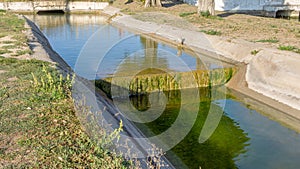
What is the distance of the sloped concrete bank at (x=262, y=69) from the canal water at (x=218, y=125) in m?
0.53

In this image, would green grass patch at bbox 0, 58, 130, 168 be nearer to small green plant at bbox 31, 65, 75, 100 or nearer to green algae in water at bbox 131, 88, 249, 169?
small green plant at bbox 31, 65, 75, 100

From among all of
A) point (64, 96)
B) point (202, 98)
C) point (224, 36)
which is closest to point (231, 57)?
point (224, 36)

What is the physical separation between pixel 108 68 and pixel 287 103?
7.18 metres

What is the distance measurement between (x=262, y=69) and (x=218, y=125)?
447 centimetres

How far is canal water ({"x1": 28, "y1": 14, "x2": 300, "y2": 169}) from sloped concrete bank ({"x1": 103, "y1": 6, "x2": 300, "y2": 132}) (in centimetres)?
53

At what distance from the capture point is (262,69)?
42.9 feet

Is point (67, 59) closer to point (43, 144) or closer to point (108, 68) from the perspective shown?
point (108, 68)

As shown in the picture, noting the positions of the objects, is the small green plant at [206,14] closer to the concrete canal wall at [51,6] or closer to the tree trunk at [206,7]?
the tree trunk at [206,7]

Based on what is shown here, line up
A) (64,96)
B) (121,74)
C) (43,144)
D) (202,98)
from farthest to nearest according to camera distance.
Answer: (121,74) → (202,98) → (64,96) → (43,144)

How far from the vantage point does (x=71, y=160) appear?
5.25 m

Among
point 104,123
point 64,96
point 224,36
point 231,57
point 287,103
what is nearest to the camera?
point 104,123

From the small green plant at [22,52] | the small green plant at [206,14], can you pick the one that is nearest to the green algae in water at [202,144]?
the small green plant at [22,52]

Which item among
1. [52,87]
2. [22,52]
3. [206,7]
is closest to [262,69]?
[52,87]

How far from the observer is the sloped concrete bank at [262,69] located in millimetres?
11102
